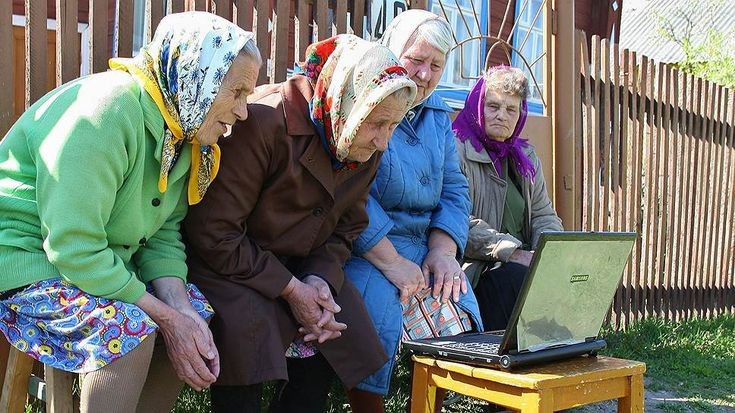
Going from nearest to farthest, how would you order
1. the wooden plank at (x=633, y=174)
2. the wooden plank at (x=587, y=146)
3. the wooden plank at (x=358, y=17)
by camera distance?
the wooden plank at (x=358, y=17), the wooden plank at (x=587, y=146), the wooden plank at (x=633, y=174)

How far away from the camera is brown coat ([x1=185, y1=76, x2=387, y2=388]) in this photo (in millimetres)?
2525

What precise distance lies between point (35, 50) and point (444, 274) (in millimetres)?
1679

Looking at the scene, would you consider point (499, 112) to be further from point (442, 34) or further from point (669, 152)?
point (669, 152)

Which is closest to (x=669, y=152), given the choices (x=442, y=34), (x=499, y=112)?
(x=499, y=112)

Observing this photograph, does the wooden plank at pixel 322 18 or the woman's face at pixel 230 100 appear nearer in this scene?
the woman's face at pixel 230 100

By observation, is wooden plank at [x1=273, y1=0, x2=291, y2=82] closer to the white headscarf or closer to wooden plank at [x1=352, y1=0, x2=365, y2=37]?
wooden plank at [x1=352, y1=0, x2=365, y2=37]

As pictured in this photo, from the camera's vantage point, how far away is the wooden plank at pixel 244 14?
3.54 m

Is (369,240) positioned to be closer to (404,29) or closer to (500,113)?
(404,29)

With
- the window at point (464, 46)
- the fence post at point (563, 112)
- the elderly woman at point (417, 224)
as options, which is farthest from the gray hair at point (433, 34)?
the window at point (464, 46)

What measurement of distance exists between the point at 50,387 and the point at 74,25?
1.40m

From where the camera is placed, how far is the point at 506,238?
366 cm

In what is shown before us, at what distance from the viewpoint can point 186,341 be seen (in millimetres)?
2287

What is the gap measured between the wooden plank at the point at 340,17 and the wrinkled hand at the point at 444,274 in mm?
1263

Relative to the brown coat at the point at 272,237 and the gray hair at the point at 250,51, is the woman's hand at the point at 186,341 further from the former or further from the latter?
the gray hair at the point at 250,51
